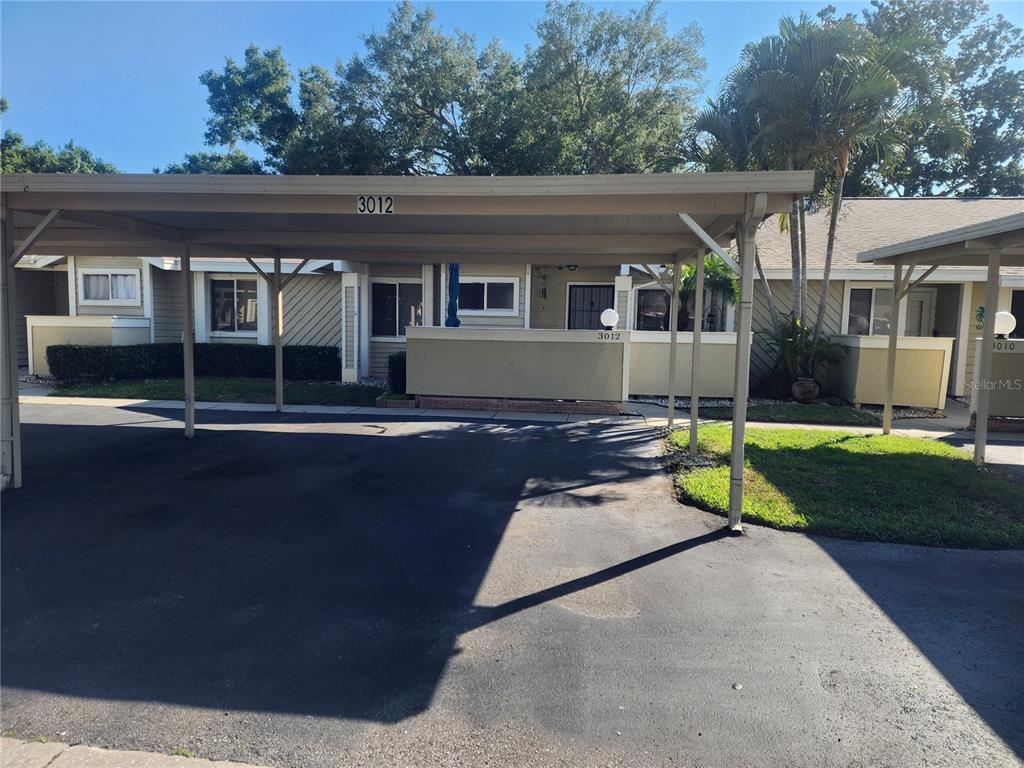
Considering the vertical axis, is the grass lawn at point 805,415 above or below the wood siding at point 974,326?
below

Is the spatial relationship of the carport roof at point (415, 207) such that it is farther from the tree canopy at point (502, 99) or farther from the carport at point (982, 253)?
the tree canopy at point (502, 99)

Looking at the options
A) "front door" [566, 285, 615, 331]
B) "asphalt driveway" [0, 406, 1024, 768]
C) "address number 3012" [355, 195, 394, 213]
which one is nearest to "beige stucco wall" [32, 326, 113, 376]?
"asphalt driveway" [0, 406, 1024, 768]

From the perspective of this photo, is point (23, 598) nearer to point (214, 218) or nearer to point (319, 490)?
point (319, 490)

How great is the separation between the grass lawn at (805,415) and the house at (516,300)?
49.9 inches

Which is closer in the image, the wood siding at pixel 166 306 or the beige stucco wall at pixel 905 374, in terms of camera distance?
the beige stucco wall at pixel 905 374

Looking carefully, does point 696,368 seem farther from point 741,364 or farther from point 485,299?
point 485,299

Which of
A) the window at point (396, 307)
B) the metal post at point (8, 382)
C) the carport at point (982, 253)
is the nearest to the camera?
the metal post at point (8, 382)

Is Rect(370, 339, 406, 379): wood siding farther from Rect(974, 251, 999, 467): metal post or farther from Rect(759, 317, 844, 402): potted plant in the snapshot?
Rect(974, 251, 999, 467): metal post

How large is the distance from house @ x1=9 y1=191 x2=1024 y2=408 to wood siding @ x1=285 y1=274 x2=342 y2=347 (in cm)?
3

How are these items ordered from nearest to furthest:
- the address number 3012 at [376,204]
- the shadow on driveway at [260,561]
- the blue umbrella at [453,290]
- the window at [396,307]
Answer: the shadow on driveway at [260,561] < the address number 3012 at [376,204] < the blue umbrella at [453,290] < the window at [396,307]

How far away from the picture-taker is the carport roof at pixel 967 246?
6.95m

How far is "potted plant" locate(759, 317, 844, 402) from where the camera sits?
40.2 feet

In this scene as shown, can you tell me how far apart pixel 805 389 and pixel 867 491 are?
6.29 m

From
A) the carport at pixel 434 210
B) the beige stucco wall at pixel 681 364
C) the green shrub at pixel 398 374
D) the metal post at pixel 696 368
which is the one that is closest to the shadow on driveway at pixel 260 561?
the metal post at pixel 696 368
